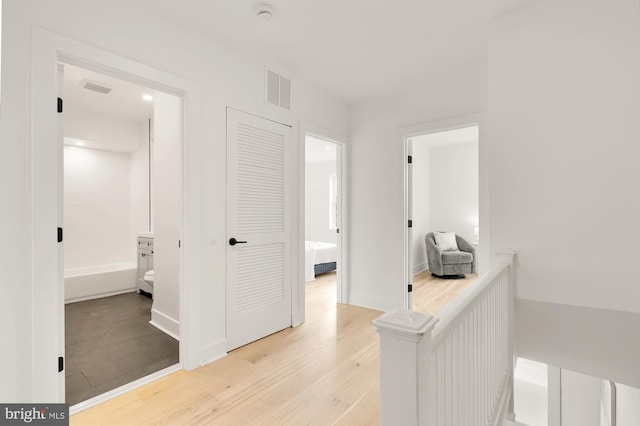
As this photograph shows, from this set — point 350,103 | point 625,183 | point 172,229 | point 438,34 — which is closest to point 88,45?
point 172,229

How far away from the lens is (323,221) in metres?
7.65

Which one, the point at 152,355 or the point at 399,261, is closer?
the point at 152,355

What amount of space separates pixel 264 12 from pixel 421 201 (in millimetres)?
5143

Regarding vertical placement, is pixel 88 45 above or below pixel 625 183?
above

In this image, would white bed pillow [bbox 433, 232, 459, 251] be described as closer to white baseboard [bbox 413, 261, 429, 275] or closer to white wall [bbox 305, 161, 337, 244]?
white baseboard [bbox 413, 261, 429, 275]

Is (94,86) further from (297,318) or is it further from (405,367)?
(405,367)

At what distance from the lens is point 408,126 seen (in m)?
3.51

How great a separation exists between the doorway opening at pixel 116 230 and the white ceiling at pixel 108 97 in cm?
1

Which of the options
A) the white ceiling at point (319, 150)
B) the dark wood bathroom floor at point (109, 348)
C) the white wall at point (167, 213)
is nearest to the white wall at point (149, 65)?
the dark wood bathroom floor at point (109, 348)

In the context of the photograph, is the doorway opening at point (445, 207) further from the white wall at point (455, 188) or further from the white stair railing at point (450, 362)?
the white stair railing at point (450, 362)

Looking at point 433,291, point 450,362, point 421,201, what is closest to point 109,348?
point 450,362

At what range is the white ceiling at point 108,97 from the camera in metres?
3.46

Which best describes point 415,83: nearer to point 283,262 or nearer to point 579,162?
point 579,162

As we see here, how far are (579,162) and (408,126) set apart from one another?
1735 mm
